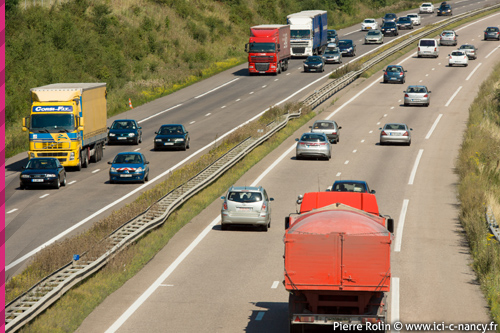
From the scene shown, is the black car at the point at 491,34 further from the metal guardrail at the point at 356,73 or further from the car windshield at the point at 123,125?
the car windshield at the point at 123,125

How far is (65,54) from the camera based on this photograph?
2495 inches

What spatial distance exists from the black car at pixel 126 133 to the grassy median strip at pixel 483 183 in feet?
67.6

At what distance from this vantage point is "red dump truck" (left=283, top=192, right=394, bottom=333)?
42.9ft

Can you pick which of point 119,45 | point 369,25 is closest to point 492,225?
point 119,45

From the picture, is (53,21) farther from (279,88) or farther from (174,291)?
(174,291)

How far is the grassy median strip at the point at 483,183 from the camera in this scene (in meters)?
21.0

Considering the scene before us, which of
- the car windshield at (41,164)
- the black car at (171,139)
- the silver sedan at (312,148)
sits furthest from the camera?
the black car at (171,139)

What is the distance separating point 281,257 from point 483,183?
50.3ft

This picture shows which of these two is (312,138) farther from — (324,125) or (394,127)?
(394,127)

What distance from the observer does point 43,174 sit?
35.4 m

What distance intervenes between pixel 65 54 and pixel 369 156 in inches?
1208

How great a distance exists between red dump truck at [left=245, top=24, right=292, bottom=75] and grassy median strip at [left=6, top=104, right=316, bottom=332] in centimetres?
3934

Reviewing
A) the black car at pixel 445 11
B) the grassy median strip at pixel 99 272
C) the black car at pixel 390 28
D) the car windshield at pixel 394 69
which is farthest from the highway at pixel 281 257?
the black car at pixel 445 11

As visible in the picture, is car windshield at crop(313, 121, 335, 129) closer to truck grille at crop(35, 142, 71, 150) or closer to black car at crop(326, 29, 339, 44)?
truck grille at crop(35, 142, 71, 150)
